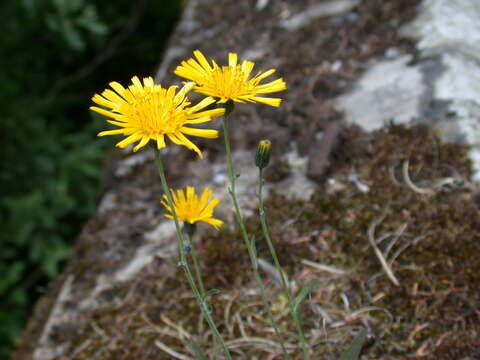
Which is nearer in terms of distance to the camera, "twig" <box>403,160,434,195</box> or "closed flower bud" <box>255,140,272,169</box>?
"closed flower bud" <box>255,140,272,169</box>

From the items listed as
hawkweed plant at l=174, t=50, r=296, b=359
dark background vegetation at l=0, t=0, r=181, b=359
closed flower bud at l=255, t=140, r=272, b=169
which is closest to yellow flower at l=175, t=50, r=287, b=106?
hawkweed plant at l=174, t=50, r=296, b=359

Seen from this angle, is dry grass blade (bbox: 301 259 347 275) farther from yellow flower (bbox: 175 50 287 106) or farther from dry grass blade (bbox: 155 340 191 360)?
yellow flower (bbox: 175 50 287 106)

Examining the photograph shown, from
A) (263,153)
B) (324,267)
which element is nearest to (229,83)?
(263,153)

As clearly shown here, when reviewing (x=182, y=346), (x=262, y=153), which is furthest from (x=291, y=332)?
(x=262, y=153)

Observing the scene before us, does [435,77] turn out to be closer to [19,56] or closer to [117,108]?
[117,108]

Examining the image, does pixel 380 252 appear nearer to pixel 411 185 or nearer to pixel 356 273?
pixel 356 273

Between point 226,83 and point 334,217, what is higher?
point 226,83
